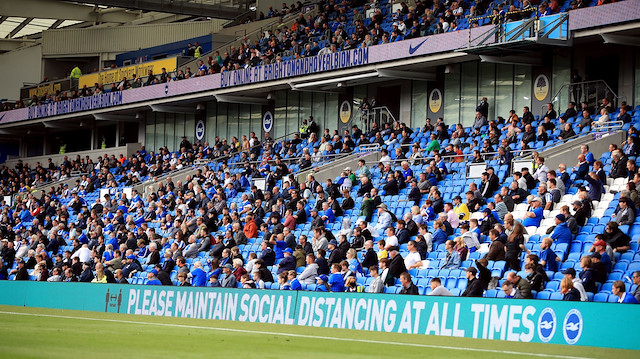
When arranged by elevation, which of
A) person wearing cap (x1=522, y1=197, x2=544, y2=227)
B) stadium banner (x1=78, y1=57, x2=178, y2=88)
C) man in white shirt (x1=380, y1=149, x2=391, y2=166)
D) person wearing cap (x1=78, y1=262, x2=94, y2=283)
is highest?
stadium banner (x1=78, y1=57, x2=178, y2=88)

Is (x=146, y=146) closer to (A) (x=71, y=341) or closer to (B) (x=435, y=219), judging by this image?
(B) (x=435, y=219)

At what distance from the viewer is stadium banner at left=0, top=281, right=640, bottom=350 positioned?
11.0 metres

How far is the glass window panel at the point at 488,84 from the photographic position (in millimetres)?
28078

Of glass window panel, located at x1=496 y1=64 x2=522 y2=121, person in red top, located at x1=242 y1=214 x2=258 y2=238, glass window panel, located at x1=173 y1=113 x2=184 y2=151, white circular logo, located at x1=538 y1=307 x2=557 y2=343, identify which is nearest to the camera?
white circular logo, located at x1=538 y1=307 x2=557 y2=343

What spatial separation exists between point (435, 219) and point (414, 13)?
1138 centimetres

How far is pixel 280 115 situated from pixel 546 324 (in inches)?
1018

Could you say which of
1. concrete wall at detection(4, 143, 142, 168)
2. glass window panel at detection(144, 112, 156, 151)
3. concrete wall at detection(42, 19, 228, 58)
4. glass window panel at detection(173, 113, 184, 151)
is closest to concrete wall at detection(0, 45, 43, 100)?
concrete wall at detection(42, 19, 228, 58)

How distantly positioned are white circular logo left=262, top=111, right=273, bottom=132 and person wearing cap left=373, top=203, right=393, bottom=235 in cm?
1754

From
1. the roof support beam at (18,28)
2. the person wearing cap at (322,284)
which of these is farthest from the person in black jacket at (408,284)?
the roof support beam at (18,28)

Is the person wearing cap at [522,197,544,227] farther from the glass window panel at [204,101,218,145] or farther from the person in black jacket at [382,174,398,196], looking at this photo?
the glass window panel at [204,101,218,145]

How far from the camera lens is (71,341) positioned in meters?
10.1

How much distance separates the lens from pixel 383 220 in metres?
19.7

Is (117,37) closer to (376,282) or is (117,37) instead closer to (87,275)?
(87,275)

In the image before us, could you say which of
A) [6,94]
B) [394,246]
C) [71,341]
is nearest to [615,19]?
[394,246]
